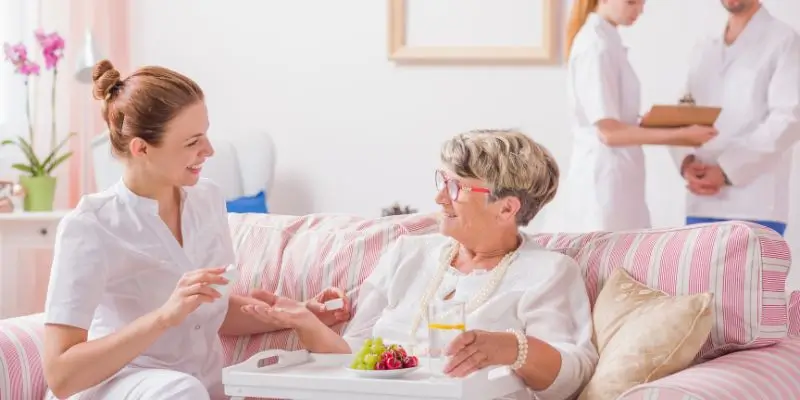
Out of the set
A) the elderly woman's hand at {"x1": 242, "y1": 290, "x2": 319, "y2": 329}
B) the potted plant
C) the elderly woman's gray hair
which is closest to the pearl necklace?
the elderly woman's gray hair

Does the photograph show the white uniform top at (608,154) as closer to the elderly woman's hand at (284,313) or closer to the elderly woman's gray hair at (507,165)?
the elderly woman's gray hair at (507,165)

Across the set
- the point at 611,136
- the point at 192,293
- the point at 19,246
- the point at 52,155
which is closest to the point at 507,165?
the point at 192,293

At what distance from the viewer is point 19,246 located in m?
4.19

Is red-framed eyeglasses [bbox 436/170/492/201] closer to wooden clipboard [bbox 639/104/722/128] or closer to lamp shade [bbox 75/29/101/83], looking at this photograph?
wooden clipboard [bbox 639/104/722/128]

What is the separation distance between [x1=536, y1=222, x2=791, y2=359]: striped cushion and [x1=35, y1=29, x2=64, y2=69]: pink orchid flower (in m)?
2.55

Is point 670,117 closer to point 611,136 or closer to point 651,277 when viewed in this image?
point 611,136

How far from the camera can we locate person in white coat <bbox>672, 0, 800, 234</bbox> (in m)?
3.55

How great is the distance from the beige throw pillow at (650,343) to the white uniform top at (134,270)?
2.48 feet

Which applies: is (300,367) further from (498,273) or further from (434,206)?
(434,206)

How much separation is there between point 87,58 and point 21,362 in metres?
2.03

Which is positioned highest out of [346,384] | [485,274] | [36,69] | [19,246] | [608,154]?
[36,69]

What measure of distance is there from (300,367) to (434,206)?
200 centimetres

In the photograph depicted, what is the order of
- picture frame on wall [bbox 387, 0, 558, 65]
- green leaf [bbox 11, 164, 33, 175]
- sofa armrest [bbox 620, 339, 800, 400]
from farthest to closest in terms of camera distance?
green leaf [bbox 11, 164, 33, 175] → picture frame on wall [bbox 387, 0, 558, 65] → sofa armrest [bbox 620, 339, 800, 400]

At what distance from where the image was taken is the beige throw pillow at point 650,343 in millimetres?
2174
